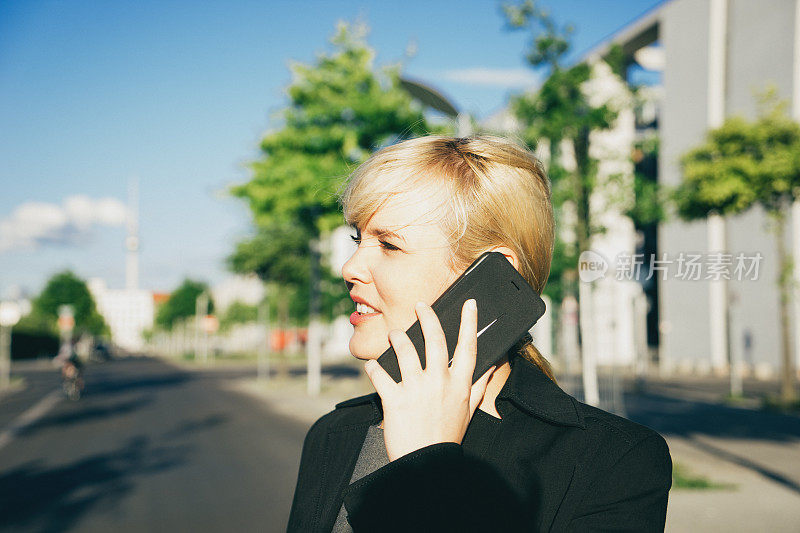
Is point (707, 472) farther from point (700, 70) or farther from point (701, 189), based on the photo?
point (700, 70)

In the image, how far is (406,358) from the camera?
114 cm

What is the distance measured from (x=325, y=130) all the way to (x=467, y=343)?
1537cm

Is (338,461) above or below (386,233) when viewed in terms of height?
below

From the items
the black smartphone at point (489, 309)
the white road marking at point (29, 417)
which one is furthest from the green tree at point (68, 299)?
the black smartphone at point (489, 309)

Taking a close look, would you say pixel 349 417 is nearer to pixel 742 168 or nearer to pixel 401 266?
pixel 401 266

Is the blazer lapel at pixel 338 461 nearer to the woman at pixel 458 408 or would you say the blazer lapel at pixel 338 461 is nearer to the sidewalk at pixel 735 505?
the woman at pixel 458 408

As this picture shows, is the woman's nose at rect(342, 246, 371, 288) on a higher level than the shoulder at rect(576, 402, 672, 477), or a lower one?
higher

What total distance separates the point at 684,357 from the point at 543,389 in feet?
114

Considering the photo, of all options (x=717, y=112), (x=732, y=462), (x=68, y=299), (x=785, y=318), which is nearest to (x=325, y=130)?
(x=732, y=462)

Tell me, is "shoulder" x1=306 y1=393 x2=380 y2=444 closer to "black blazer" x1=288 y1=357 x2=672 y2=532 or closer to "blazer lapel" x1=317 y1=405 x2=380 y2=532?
"blazer lapel" x1=317 y1=405 x2=380 y2=532

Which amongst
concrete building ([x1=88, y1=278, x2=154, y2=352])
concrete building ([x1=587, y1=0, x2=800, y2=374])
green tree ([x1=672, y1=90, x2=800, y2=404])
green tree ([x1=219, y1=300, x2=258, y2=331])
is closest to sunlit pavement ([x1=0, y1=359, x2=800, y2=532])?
green tree ([x1=672, y1=90, x2=800, y2=404])

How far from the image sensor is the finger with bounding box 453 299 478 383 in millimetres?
1168

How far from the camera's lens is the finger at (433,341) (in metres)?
1.14

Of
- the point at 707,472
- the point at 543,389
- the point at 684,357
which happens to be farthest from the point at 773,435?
the point at 684,357
